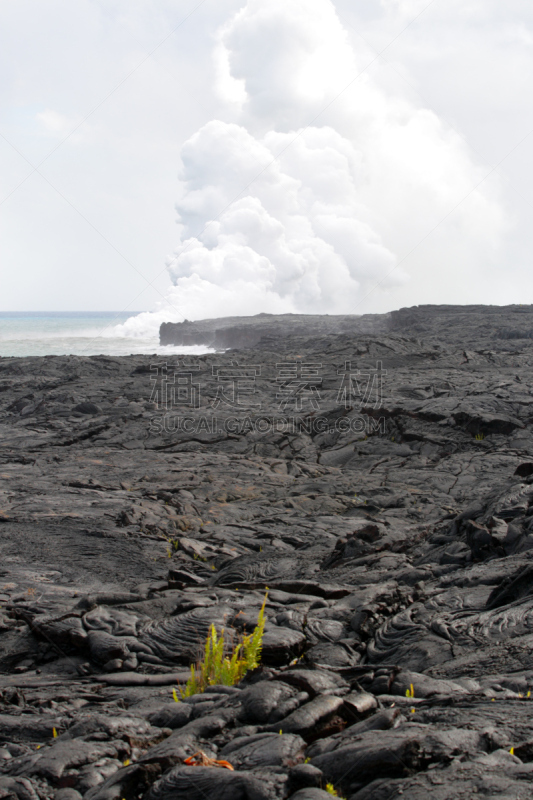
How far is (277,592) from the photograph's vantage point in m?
5.34

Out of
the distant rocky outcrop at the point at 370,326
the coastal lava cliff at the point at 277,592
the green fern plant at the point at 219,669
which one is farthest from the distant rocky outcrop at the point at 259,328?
the green fern plant at the point at 219,669

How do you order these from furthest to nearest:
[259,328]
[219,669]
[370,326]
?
[259,328], [370,326], [219,669]

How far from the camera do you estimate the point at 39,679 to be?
4012mm

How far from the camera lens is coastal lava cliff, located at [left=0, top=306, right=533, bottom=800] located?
2.43 m

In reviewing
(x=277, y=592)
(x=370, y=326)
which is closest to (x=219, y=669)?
(x=277, y=592)

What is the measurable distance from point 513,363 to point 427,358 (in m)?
3.22

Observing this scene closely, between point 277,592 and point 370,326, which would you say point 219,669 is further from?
point 370,326

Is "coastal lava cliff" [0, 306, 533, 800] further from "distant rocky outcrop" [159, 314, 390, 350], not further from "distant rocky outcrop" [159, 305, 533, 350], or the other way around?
"distant rocky outcrop" [159, 314, 390, 350]

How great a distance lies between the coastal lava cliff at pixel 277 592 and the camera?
7.96ft

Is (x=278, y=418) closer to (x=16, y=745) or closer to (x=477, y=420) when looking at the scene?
(x=477, y=420)

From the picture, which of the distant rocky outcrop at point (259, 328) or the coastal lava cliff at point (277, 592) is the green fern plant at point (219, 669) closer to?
the coastal lava cliff at point (277, 592)

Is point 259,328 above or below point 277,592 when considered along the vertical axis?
above

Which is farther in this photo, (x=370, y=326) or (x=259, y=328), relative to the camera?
(x=259, y=328)

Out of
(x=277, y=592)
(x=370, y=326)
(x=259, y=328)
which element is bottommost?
(x=277, y=592)
